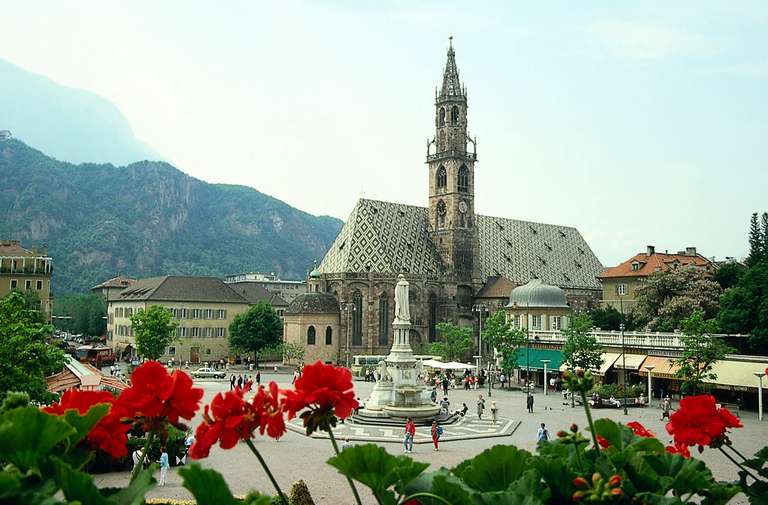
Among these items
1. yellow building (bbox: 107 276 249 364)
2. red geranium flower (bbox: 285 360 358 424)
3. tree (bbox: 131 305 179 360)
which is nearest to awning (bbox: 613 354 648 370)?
tree (bbox: 131 305 179 360)

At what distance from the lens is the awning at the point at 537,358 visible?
6031cm

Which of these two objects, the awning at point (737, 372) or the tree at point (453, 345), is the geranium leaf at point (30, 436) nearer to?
the awning at point (737, 372)

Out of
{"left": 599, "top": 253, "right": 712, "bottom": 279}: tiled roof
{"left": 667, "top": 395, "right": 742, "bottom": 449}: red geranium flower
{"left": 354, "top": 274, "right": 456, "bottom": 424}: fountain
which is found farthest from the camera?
{"left": 599, "top": 253, "right": 712, "bottom": 279}: tiled roof

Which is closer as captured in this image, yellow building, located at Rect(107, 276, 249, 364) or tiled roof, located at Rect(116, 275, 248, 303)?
yellow building, located at Rect(107, 276, 249, 364)

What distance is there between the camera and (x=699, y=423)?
19.1ft

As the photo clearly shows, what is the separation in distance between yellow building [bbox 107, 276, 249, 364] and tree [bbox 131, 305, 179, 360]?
15.5 m

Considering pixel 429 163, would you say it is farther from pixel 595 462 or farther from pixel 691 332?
pixel 595 462

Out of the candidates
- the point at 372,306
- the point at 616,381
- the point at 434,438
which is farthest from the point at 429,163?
the point at 434,438

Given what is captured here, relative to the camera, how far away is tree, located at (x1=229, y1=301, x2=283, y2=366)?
81062 millimetres

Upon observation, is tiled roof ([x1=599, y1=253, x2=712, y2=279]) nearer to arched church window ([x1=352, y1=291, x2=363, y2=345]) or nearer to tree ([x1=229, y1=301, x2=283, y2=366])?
arched church window ([x1=352, y1=291, x2=363, y2=345])

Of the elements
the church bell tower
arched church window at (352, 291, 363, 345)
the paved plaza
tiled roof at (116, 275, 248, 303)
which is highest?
the church bell tower

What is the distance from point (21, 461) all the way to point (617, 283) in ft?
275

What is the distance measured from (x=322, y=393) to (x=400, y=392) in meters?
35.7

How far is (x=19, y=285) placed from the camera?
8062cm
